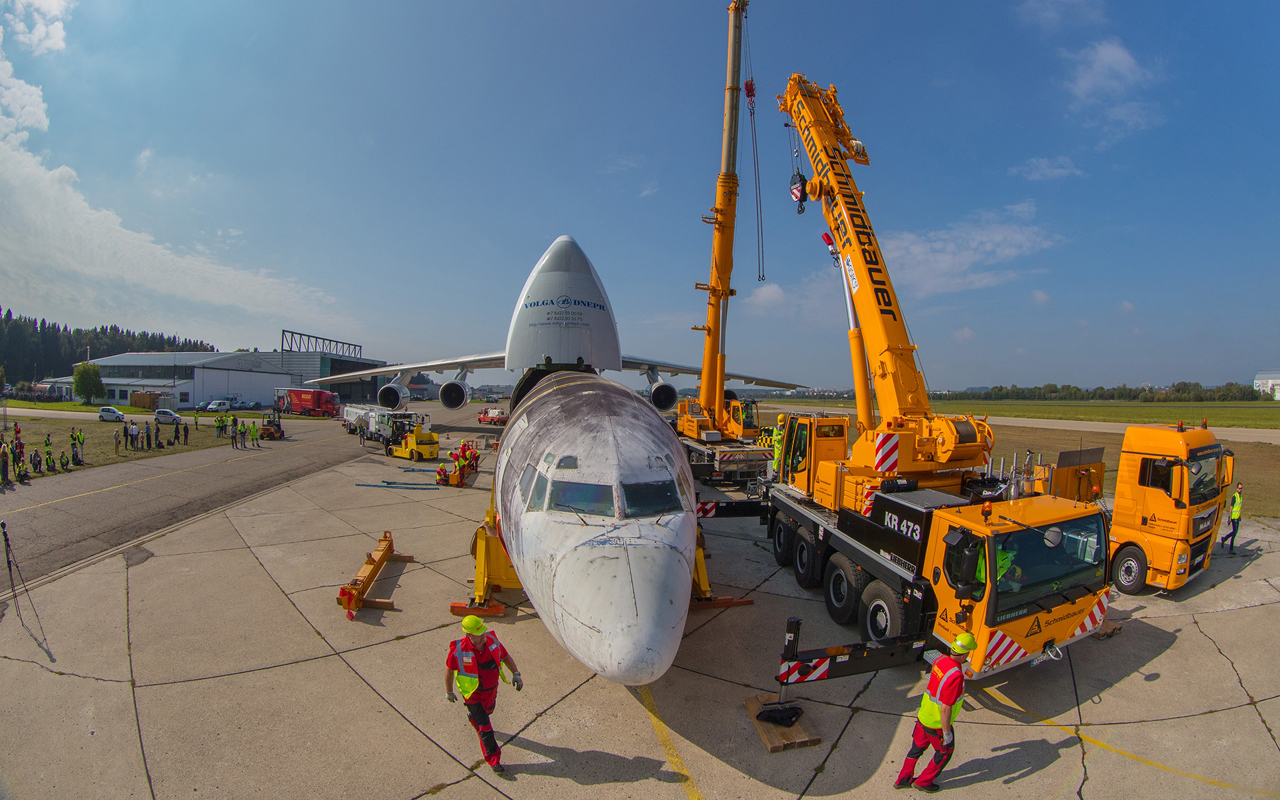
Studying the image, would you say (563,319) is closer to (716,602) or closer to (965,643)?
(716,602)

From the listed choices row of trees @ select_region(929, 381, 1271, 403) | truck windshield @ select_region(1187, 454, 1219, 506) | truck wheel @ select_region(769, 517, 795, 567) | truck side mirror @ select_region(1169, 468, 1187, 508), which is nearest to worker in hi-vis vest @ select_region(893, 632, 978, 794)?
truck wheel @ select_region(769, 517, 795, 567)

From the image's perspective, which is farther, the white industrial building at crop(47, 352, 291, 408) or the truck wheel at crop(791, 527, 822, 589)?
the white industrial building at crop(47, 352, 291, 408)

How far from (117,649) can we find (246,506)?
27.5 ft

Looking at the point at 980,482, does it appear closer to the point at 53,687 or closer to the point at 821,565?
the point at 821,565

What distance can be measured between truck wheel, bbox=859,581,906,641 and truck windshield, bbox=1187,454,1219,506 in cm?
619

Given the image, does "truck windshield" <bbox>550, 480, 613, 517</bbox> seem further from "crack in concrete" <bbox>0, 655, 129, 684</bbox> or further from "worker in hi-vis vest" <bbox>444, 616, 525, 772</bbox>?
"crack in concrete" <bbox>0, 655, 129, 684</bbox>

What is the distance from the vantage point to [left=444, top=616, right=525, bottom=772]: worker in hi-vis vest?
441cm

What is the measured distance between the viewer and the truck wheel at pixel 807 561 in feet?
27.1

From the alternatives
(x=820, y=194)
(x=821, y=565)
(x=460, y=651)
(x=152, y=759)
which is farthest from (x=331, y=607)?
(x=820, y=194)

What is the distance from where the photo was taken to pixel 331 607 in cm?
769

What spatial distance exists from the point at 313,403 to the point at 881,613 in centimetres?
5282

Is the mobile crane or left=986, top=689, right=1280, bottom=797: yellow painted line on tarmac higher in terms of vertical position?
the mobile crane

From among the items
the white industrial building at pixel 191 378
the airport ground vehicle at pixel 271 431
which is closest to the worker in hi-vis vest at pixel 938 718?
the airport ground vehicle at pixel 271 431

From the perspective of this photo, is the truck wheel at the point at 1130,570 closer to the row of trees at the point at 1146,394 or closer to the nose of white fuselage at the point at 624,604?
the nose of white fuselage at the point at 624,604
